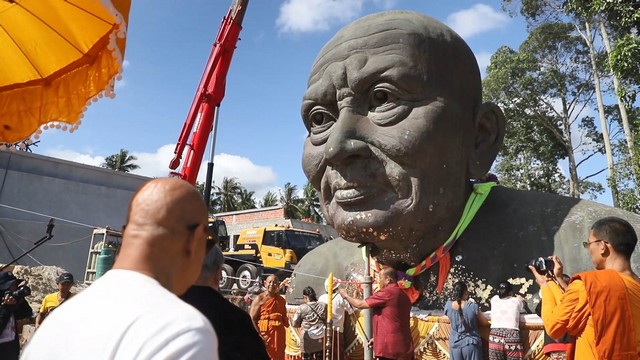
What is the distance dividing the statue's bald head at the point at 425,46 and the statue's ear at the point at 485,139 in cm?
12

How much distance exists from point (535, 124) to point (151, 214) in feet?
60.5

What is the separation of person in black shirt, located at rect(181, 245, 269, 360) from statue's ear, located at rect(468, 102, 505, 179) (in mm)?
2449

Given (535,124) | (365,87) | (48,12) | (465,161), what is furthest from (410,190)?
(535,124)

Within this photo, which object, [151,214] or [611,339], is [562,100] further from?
[151,214]

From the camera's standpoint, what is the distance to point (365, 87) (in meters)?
3.86

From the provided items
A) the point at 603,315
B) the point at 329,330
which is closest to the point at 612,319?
the point at 603,315

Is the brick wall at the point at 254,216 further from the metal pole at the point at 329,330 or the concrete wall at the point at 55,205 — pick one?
the metal pole at the point at 329,330

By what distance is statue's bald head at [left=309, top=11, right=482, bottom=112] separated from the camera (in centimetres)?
381

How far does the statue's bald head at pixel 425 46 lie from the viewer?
12.5ft

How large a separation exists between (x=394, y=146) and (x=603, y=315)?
67.3 inches

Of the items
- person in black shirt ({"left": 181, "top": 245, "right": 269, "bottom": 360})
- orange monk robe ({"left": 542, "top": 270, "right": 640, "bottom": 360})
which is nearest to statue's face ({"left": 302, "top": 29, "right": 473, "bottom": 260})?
orange monk robe ({"left": 542, "top": 270, "right": 640, "bottom": 360})

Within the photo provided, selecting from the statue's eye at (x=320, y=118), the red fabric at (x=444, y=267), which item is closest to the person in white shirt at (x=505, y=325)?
the red fabric at (x=444, y=267)

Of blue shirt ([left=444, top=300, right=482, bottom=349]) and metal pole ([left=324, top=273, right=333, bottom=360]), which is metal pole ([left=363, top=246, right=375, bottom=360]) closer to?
metal pole ([left=324, top=273, right=333, bottom=360])

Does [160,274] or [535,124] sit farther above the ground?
[535,124]
